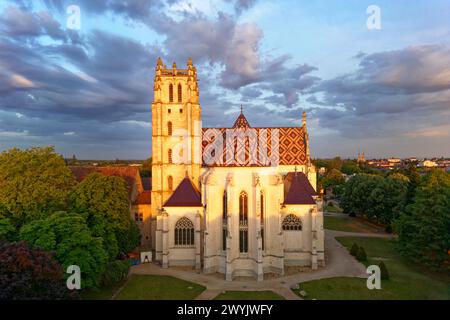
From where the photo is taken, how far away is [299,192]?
3472cm

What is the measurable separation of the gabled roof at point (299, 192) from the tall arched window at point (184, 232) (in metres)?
11.0

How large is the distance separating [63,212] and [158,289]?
10626 millimetres

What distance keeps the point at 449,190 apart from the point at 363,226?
2683 cm

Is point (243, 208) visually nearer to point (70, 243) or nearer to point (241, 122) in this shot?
point (241, 122)

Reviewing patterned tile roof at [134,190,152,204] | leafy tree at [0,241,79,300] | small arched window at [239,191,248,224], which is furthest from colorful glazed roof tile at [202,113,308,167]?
leafy tree at [0,241,79,300]

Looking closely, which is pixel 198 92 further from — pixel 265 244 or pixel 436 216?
pixel 436 216

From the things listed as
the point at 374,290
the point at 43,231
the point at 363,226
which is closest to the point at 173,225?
the point at 43,231

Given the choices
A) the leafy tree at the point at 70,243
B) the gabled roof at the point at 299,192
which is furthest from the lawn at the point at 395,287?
the leafy tree at the point at 70,243

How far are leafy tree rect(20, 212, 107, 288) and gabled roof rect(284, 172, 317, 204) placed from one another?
19939 millimetres

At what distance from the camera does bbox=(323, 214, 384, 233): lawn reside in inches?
2109

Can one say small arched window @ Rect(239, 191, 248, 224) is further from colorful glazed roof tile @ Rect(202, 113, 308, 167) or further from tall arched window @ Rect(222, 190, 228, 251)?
colorful glazed roof tile @ Rect(202, 113, 308, 167)

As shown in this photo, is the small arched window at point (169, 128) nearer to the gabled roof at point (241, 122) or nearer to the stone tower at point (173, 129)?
the stone tower at point (173, 129)

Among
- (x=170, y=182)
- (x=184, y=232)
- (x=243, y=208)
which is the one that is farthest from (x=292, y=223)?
(x=170, y=182)

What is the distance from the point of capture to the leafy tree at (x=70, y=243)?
22.5 metres
